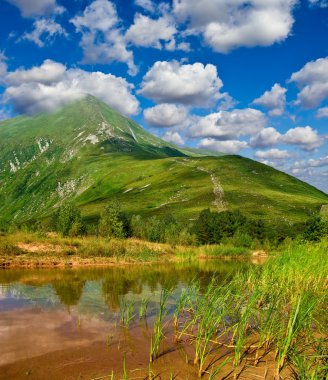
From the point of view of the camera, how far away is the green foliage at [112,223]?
2429 inches

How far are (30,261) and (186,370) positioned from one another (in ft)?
99.9

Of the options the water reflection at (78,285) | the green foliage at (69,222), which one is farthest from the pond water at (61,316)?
the green foliage at (69,222)

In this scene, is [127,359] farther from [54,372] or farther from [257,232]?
[257,232]

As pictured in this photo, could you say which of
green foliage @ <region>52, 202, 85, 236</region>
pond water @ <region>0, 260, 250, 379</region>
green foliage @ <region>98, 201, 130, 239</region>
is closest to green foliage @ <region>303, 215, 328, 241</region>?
green foliage @ <region>98, 201, 130, 239</region>

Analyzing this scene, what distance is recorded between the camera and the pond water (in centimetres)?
1078

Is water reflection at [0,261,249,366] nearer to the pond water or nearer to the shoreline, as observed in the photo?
the pond water

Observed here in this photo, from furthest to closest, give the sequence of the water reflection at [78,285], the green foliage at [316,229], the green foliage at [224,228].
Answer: the green foliage at [224,228] → the green foliage at [316,229] → the water reflection at [78,285]

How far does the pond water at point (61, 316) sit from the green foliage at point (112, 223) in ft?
97.0

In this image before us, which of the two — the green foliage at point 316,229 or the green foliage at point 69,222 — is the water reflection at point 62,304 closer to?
the green foliage at point 69,222

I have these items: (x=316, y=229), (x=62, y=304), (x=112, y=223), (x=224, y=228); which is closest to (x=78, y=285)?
(x=62, y=304)

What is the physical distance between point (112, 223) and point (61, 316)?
156 feet

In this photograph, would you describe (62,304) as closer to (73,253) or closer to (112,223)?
(73,253)

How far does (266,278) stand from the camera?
58.8 ft

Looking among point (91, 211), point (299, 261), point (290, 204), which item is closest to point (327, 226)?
point (299, 261)
